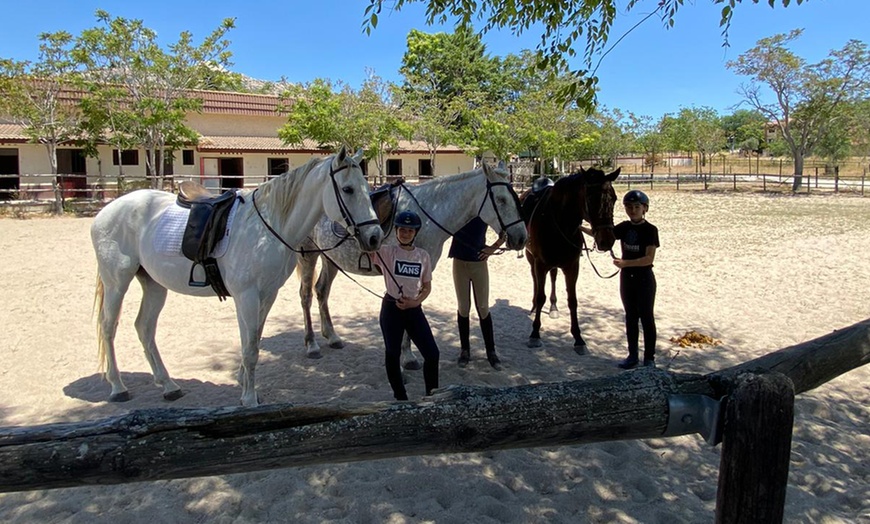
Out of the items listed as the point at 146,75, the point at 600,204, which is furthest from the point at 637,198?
the point at 146,75

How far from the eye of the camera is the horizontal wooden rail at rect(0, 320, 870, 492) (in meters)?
1.49

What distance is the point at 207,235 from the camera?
171 inches

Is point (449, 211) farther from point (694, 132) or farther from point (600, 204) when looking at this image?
point (694, 132)

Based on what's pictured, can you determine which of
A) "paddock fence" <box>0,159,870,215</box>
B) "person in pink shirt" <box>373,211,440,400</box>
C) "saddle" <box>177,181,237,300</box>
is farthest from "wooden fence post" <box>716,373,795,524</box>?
"paddock fence" <box>0,159,870,215</box>

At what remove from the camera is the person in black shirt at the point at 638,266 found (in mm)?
5113

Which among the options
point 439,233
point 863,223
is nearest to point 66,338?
point 439,233

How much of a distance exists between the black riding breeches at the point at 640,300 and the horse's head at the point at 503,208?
107 cm

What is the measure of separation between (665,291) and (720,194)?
85.3 ft

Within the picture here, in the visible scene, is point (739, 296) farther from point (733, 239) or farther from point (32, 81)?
point (32, 81)

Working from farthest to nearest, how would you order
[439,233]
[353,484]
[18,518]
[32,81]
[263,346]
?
1. [32,81]
2. [263,346]
3. [439,233]
4. [353,484]
5. [18,518]

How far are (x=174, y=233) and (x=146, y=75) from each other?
66.1 feet

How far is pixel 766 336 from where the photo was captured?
22.0 feet

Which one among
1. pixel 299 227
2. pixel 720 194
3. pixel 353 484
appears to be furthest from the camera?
pixel 720 194

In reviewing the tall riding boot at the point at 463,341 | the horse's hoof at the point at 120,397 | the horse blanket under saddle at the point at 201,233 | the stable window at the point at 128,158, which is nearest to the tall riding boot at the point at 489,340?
the tall riding boot at the point at 463,341
